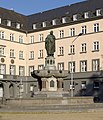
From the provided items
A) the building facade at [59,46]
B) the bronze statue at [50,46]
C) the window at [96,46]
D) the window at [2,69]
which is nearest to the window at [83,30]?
the building facade at [59,46]

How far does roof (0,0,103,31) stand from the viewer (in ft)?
203

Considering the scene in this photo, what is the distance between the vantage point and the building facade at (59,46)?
189 ft

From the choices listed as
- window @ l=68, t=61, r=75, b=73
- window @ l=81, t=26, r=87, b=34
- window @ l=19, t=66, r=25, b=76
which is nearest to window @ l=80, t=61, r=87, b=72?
window @ l=68, t=61, r=75, b=73

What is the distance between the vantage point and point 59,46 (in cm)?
6316

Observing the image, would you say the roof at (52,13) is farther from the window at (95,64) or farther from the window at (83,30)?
the window at (95,64)

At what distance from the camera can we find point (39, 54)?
66312 mm

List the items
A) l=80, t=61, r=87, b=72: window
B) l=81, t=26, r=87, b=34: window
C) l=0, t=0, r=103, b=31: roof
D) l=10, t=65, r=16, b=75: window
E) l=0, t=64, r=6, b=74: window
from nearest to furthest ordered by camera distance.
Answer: l=80, t=61, r=87, b=72: window, l=81, t=26, r=87, b=34: window, l=0, t=0, r=103, b=31: roof, l=0, t=64, r=6, b=74: window, l=10, t=65, r=16, b=75: window

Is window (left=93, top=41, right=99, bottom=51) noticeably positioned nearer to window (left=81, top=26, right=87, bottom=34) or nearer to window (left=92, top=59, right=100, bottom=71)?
window (left=92, top=59, right=100, bottom=71)

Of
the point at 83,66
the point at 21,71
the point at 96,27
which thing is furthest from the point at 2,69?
the point at 96,27

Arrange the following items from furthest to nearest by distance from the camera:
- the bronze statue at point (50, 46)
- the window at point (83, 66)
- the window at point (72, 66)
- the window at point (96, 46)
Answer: the window at point (72, 66) → the window at point (83, 66) → the window at point (96, 46) → the bronze statue at point (50, 46)

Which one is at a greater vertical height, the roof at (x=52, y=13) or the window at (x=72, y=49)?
the roof at (x=52, y=13)

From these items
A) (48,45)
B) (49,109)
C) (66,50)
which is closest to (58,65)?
(66,50)

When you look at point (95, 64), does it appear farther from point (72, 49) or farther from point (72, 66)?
point (72, 49)

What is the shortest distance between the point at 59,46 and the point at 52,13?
29.9 ft
